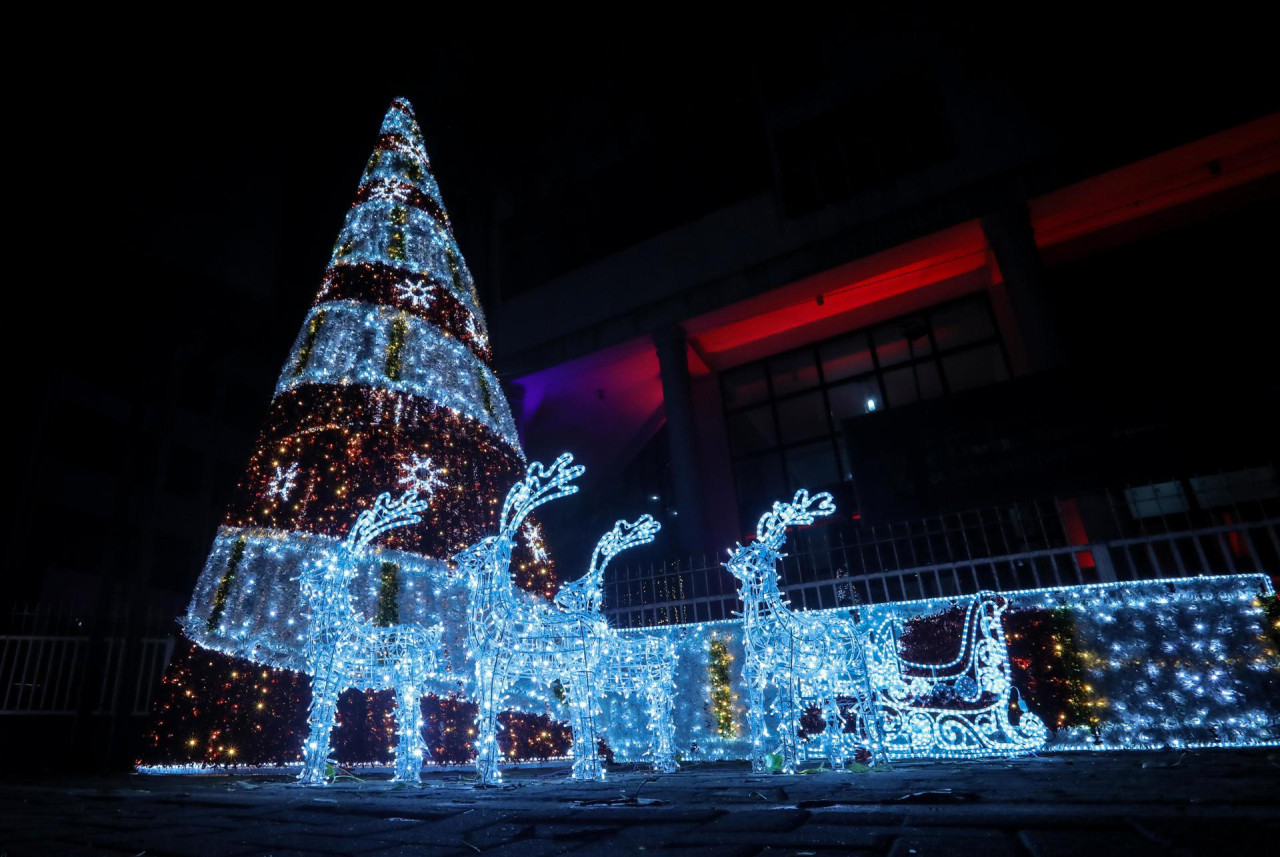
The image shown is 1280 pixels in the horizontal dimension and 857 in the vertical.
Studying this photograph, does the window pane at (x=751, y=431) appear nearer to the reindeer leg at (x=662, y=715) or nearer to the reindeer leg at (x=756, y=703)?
the reindeer leg at (x=662, y=715)

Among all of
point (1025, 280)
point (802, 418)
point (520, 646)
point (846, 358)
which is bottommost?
point (520, 646)

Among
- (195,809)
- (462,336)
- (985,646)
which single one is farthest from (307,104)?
(985,646)

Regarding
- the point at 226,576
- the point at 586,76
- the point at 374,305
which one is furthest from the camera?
the point at 586,76

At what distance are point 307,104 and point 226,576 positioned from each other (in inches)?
377

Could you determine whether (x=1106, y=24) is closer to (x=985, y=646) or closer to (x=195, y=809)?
(x=985, y=646)

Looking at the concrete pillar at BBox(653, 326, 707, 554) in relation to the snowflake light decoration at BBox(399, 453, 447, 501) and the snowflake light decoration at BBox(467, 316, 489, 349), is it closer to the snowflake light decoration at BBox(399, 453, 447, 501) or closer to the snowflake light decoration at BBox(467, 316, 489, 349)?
the snowflake light decoration at BBox(467, 316, 489, 349)

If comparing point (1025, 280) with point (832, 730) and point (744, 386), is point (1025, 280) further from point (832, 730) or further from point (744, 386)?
point (832, 730)

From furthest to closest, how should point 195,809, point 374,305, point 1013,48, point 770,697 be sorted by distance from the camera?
1. point 1013,48
2. point 374,305
3. point 770,697
4. point 195,809

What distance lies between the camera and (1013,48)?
11375mm

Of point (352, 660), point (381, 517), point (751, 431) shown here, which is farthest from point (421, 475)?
point (751, 431)

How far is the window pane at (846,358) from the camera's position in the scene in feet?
44.5

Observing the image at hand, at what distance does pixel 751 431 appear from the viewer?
14328 millimetres

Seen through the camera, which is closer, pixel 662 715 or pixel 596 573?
pixel 662 715

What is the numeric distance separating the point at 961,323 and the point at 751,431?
4772 millimetres
